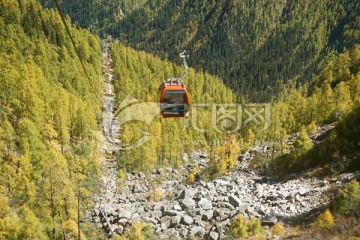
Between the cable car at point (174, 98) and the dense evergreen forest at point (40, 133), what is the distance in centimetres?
2336

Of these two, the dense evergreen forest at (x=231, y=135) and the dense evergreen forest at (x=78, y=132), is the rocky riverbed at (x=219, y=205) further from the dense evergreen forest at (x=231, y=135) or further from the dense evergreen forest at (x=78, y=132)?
the dense evergreen forest at (x=231, y=135)

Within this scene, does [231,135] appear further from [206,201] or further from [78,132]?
[78,132]

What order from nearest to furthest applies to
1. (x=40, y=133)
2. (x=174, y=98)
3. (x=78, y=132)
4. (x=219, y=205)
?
(x=174, y=98) → (x=219, y=205) → (x=40, y=133) → (x=78, y=132)

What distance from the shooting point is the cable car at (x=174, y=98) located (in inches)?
1150

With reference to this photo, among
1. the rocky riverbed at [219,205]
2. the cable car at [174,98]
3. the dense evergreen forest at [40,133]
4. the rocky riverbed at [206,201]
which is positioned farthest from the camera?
the dense evergreen forest at [40,133]

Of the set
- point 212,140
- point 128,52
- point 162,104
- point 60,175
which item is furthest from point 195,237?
point 128,52

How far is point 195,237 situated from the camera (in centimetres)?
3888

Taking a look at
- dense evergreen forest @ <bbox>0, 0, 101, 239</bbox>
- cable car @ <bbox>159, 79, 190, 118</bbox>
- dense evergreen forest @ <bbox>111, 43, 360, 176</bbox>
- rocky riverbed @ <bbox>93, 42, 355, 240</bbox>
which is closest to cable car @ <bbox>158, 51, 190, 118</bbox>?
cable car @ <bbox>159, 79, 190, 118</bbox>

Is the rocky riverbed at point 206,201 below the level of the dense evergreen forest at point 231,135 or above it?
below

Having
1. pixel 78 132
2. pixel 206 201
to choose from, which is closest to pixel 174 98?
pixel 206 201

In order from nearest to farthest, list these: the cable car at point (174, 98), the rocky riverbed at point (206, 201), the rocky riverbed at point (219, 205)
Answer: the cable car at point (174, 98) < the rocky riverbed at point (219, 205) < the rocky riverbed at point (206, 201)

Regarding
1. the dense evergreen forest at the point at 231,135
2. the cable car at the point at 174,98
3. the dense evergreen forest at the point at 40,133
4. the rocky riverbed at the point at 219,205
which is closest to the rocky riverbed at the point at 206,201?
the rocky riverbed at the point at 219,205

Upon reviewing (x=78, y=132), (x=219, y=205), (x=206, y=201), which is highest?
(x=78, y=132)

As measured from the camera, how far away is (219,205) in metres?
47.2
